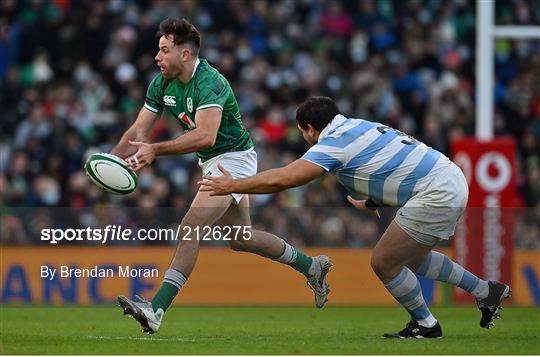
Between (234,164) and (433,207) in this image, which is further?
(234,164)

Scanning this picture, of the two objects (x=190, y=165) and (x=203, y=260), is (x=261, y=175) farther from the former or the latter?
(x=190, y=165)

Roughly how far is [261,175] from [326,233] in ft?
23.0

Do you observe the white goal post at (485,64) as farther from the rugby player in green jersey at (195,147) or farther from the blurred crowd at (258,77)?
the rugby player in green jersey at (195,147)

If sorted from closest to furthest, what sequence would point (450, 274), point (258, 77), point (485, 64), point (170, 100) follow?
1. point (450, 274)
2. point (170, 100)
3. point (485, 64)
4. point (258, 77)

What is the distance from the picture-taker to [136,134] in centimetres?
1144

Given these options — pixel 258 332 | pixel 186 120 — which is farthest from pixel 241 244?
pixel 186 120

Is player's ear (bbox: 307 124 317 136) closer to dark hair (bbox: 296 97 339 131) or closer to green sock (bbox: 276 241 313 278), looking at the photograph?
dark hair (bbox: 296 97 339 131)

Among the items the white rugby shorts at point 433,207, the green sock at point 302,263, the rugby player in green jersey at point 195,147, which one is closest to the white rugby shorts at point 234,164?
the rugby player in green jersey at point 195,147

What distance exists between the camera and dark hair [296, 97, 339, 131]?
1034 cm

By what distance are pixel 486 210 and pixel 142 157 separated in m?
7.36

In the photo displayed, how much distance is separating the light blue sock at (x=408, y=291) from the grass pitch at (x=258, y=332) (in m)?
0.29

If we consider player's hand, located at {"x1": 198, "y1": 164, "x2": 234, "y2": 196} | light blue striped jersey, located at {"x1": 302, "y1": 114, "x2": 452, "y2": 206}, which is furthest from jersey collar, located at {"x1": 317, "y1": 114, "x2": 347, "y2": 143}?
player's hand, located at {"x1": 198, "y1": 164, "x2": 234, "y2": 196}

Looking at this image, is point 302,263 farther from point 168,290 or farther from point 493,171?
point 493,171

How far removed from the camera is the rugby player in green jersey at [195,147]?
10.6 metres
